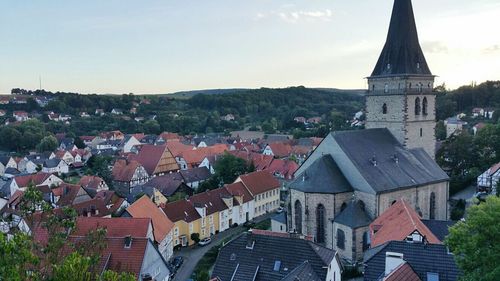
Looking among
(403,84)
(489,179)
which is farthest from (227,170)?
(489,179)

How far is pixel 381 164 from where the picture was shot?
3350 cm

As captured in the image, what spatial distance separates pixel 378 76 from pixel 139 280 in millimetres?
24830

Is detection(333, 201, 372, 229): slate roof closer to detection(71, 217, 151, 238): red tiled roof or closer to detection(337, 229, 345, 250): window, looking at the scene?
detection(337, 229, 345, 250): window

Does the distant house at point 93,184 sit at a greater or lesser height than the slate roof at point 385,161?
lesser

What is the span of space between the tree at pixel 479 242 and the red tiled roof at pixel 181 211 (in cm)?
2537

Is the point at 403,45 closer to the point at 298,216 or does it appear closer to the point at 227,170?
the point at 298,216

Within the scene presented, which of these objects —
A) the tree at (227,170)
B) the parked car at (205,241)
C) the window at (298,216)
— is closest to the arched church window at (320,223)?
the window at (298,216)

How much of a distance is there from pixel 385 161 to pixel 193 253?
55.1ft

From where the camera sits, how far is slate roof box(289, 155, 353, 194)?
31844 mm

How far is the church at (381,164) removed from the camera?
3145 centimetres

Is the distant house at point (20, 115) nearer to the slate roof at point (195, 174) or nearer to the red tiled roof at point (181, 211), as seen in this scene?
the slate roof at point (195, 174)

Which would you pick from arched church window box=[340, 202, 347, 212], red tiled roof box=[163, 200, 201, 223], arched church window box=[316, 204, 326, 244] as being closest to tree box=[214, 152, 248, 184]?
red tiled roof box=[163, 200, 201, 223]

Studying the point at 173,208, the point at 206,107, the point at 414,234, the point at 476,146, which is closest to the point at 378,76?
the point at 414,234

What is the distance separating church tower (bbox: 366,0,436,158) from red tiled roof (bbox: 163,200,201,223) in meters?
17.7
